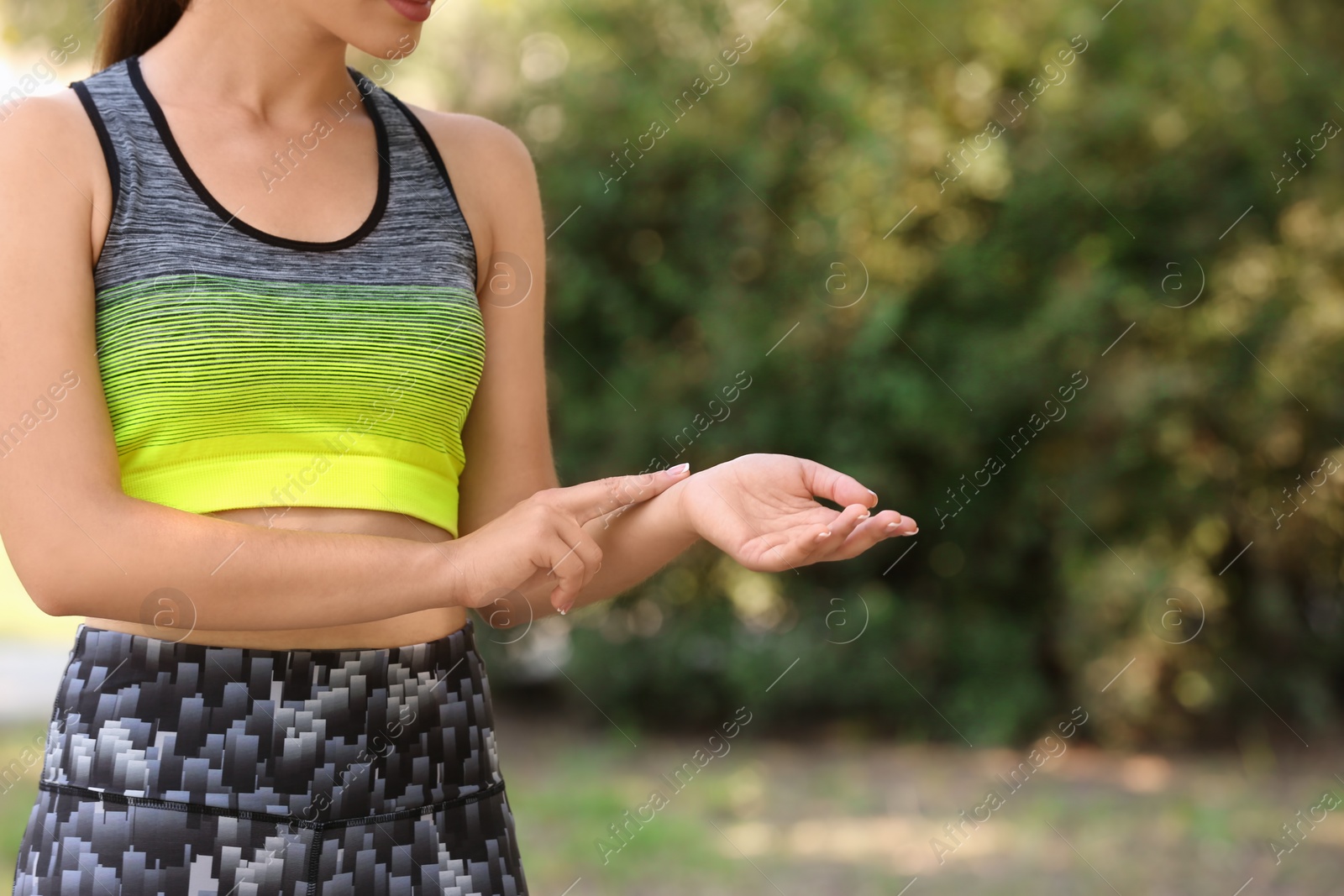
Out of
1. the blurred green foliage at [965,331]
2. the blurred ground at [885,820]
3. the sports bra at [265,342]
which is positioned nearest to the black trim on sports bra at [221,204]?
the sports bra at [265,342]

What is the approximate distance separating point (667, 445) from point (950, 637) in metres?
1.54

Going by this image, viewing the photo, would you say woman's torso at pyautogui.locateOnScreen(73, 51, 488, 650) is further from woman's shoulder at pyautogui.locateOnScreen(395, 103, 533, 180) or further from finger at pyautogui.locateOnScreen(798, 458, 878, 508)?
finger at pyautogui.locateOnScreen(798, 458, 878, 508)

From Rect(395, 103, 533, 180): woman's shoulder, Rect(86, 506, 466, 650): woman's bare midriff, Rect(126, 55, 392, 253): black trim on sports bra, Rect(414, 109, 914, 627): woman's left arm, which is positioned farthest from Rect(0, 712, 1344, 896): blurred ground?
Rect(126, 55, 392, 253): black trim on sports bra

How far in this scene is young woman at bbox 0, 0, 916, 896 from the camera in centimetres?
134

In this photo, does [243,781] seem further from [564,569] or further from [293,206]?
[293,206]

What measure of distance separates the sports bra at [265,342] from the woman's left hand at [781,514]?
1.02 feet

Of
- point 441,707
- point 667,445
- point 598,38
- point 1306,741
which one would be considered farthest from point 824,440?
point 441,707

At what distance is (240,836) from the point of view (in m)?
1.37

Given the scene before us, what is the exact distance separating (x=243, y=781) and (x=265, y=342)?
45 centimetres

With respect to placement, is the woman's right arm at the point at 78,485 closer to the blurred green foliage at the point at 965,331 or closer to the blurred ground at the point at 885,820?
the blurred ground at the point at 885,820

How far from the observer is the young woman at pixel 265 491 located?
1.34m

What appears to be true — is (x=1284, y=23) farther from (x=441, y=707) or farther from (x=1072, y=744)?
(x=441, y=707)

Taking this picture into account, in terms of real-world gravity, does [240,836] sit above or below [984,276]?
below

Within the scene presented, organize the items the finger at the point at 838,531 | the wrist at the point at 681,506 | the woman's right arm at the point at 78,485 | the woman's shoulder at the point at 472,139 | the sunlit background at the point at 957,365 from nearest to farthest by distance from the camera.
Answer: the woman's right arm at the point at 78,485 → the finger at the point at 838,531 → the wrist at the point at 681,506 → the woman's shoulder at the point at 472,139 → the sunlit background at the point at 957,365
